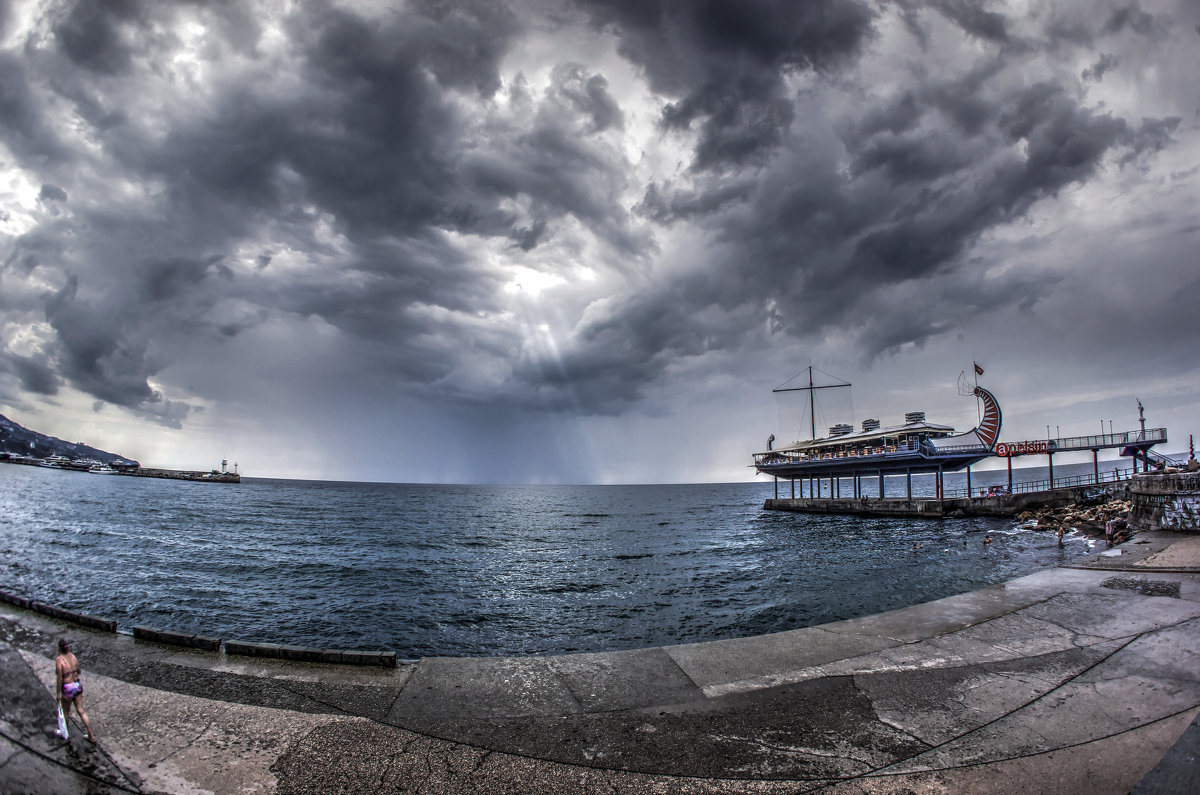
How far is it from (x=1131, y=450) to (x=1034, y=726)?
58.7 metres

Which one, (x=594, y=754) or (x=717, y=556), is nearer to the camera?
(x=594, y=754)

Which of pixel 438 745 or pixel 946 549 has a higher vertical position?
pixel 438 745

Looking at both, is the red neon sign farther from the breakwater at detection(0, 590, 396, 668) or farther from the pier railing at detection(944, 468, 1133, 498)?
the breakwater at detection(0, 590, 396, 668)

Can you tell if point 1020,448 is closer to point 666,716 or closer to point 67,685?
point 666,716

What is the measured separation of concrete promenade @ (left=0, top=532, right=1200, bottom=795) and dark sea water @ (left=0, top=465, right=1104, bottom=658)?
768 centimetres

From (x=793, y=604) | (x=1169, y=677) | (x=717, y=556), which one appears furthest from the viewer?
(x=717, y=556)

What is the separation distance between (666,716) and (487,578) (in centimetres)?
2080

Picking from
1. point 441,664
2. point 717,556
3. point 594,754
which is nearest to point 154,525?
point 717,556

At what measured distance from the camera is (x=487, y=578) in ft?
79.7

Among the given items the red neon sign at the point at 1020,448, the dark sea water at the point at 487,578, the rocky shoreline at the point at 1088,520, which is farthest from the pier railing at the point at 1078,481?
the dark sea water at the point at 487,578

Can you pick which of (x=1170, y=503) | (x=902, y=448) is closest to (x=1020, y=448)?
(x=902, y=448)

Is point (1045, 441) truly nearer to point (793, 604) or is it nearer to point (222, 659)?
point (793, 604)

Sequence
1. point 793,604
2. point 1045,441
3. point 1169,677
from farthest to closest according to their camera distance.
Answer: point 1045,441 → point 793,604 → point 1169,677

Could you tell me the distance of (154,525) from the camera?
42.4 m
